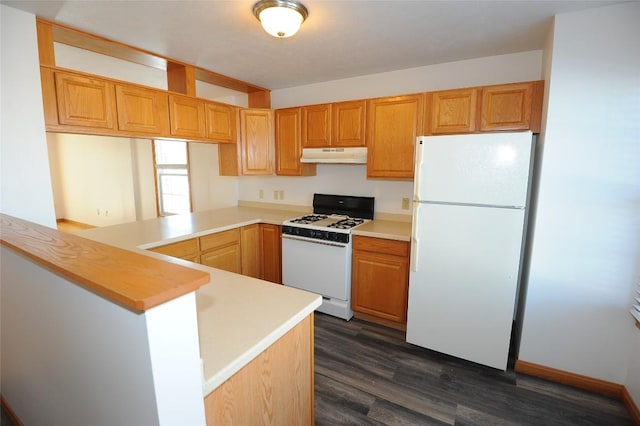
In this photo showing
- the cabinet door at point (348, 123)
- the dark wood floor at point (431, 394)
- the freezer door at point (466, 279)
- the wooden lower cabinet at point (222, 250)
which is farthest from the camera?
the cabinet door at point (348, 123)

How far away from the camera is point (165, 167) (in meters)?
5.13

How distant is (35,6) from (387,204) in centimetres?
307

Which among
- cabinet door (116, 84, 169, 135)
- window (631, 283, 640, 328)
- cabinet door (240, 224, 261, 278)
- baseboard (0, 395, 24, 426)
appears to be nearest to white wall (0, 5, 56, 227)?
cabinet door (116, 84, 169, 135)

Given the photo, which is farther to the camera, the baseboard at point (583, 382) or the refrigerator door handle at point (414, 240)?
the refrigerator door handle at point (414, 240)

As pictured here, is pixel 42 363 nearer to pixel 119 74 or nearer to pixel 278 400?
pixel 278 400

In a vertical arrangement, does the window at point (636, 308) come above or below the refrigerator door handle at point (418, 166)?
below

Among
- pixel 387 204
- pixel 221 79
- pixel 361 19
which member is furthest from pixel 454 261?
pixel 221 79

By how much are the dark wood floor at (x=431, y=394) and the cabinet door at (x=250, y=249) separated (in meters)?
1.22

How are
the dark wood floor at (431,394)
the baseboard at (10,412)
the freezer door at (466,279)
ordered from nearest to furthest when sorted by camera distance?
1. the baseboard at (10,412)
2. the dark wood floor at (431,394)
3. the freezer door at (466,279)

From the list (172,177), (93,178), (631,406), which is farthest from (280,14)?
(93,178)

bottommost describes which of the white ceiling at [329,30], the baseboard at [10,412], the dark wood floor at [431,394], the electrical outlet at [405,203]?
the dark wood floor at [431,394]

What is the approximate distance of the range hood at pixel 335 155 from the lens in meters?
2.95

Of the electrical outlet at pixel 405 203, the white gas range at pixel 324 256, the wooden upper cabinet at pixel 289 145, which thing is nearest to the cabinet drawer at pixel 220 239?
the white gas range at pixel 324 256

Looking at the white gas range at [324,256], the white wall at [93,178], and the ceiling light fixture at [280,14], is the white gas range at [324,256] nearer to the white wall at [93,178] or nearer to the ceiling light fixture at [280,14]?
the ceiling light fixture at [280,14]
